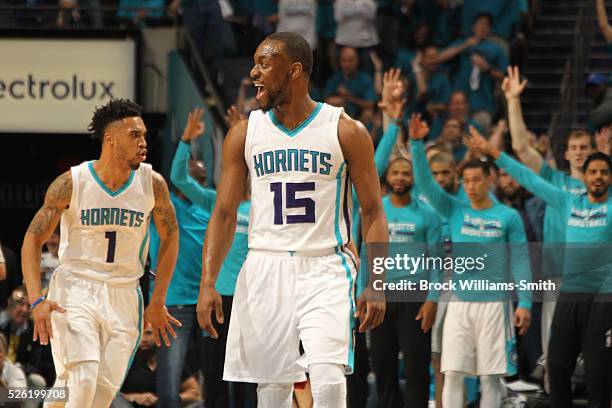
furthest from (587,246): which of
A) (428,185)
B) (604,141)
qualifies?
(604,141)

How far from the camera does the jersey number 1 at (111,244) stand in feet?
23.9

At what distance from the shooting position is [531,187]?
889 cm

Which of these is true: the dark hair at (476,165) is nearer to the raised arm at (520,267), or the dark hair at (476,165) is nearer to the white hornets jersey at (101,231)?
the raised arm at (520,267)

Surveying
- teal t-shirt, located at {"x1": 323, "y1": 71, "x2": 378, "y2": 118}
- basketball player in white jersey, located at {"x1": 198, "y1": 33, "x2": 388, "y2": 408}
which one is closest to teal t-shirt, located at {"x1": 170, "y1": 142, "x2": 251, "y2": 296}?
basketball player in white jersey, located at {"x1": 198, "y1": 33, "x2": 388, "y2": 408}

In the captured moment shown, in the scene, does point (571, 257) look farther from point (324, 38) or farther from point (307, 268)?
point (324, 38)

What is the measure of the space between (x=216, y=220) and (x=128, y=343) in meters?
1.70

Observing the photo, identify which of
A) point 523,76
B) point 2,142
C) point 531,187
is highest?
point 523,76

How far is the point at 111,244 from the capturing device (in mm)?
7305

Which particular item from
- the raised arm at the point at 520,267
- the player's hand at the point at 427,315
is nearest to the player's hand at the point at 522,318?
the raised arm at the point at 520,267

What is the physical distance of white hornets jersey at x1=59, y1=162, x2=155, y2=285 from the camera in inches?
286

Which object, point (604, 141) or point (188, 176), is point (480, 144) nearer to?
point (604, 141)

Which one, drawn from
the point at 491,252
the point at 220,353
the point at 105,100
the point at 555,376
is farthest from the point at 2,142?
the point at 555,376

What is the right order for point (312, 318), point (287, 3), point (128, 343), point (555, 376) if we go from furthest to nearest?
point (287, 3), point (555, 376), point (128, 343), point (312, 318)

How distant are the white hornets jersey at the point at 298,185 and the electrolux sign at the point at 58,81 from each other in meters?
5.36
